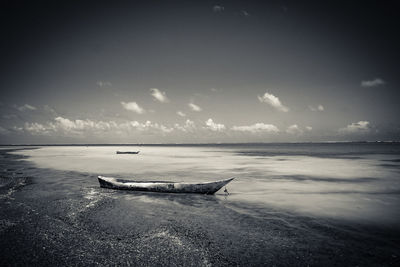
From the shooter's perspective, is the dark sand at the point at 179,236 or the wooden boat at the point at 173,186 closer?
the dark sand at the point at 179,236

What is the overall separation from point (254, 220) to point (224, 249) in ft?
11.3

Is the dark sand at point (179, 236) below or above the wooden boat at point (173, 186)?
below

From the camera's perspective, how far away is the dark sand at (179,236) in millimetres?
6953

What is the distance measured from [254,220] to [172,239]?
4.21 m

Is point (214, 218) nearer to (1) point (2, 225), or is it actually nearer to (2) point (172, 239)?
(2) point (172, 239)

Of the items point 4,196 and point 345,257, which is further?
point 4,196

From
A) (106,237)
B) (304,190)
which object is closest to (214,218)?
(106,237)

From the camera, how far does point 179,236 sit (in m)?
8.71

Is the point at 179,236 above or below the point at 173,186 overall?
below

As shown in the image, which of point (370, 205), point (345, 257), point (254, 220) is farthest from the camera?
point (370, 205)

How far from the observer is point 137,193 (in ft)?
53.7

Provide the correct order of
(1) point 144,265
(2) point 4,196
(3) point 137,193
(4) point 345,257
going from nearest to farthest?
(1) point 144,265
(4) point 345,257
(2) point 4,196
(3) point 137,193

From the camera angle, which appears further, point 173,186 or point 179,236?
point 173,186

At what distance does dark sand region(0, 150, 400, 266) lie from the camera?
22.8 ft
